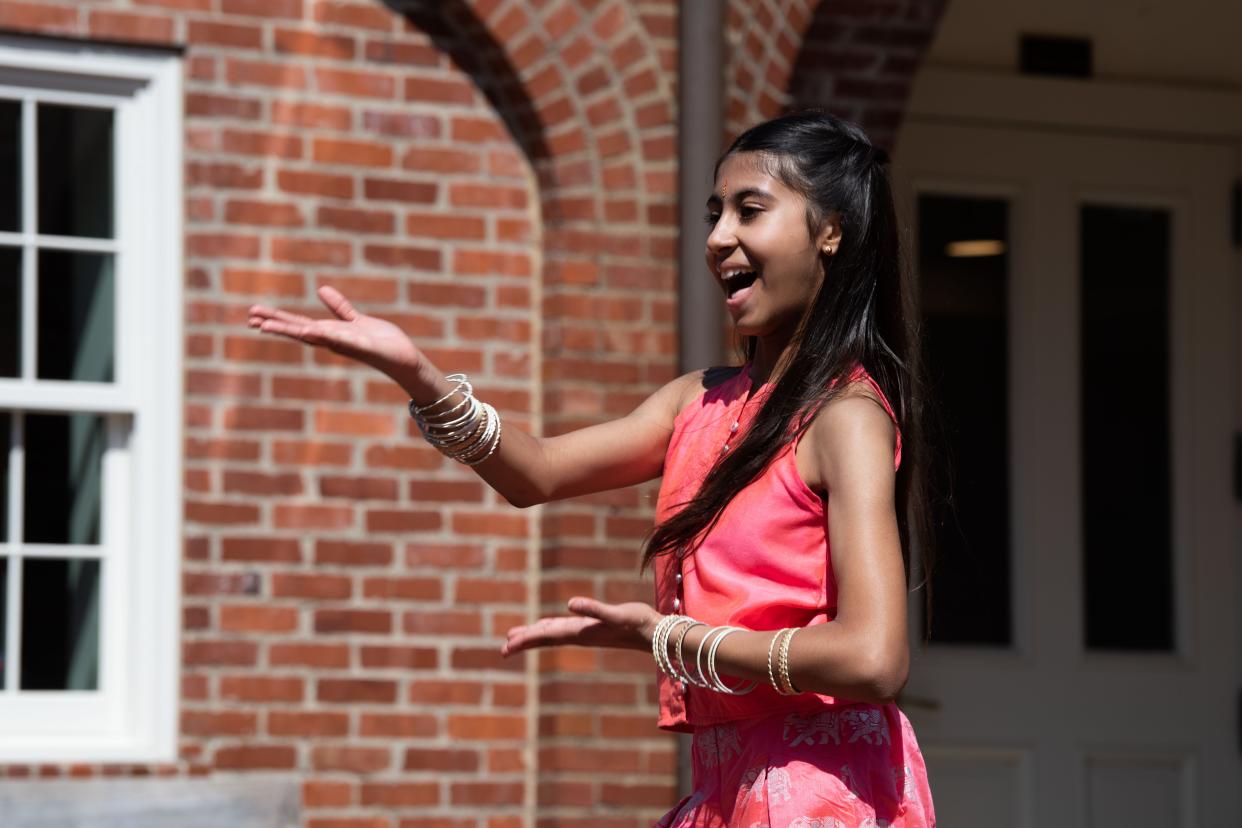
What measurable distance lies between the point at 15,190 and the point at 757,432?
3303 millimetres

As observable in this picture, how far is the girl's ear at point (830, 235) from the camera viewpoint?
2574 millimetres

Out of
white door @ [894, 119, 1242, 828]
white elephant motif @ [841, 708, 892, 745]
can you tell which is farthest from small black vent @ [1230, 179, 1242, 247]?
white elephant motif @ [841, 708, 892, 745]

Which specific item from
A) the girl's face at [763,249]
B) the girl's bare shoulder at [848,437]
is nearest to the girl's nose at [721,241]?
the girl's face at [763,249]

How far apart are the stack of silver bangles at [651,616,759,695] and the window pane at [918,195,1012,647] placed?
409 cm

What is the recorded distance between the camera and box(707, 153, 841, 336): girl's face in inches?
99.9

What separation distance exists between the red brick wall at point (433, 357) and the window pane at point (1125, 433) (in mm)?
1766

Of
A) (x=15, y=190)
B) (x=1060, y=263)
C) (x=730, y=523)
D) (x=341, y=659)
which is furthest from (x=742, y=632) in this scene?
(x=1060, y=263)

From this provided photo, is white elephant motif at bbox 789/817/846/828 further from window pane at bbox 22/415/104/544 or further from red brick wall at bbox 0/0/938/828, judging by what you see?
window pane at bbox 22/415/104/544

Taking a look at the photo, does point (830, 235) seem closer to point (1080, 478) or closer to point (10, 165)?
point (10, 165)

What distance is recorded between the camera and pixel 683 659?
95.7 inches

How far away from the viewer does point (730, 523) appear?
2.52 m

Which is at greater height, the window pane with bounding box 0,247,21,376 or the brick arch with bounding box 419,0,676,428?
the brick arch with bounding box 419,0,676,428

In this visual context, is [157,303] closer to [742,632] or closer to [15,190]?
[15,190]

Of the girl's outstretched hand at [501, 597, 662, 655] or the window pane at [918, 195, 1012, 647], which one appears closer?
the girl's outstretched hand at [501, 597, 662, 655]
